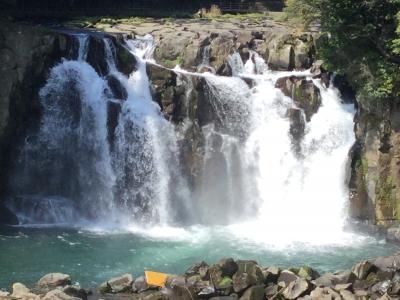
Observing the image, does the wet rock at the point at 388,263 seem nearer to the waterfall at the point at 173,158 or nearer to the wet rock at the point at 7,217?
the waterfall at the point at 173,158

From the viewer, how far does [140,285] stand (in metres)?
23.0

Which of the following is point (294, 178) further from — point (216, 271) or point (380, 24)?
point (216, 271)

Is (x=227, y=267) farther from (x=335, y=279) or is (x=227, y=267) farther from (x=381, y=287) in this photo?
(x=381, y=287)

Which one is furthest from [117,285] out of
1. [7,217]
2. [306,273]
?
[7,217]

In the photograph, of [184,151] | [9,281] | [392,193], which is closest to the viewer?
[9,281]

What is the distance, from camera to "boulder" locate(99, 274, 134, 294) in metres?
22.8

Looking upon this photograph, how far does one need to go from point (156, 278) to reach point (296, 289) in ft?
16.0

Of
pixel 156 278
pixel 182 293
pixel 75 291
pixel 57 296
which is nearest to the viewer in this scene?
pixel 57 296

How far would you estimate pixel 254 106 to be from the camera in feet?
116

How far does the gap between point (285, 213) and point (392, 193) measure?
5403mm

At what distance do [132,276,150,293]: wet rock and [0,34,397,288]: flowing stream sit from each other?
8031 mm

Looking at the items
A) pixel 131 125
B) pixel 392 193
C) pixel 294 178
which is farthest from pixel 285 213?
pixel 131 125

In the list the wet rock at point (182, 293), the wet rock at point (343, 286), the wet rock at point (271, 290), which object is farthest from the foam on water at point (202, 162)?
the wet rock at point (182, 293)

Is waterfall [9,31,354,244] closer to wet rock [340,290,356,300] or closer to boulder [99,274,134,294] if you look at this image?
boulder [99,274,134,294]
